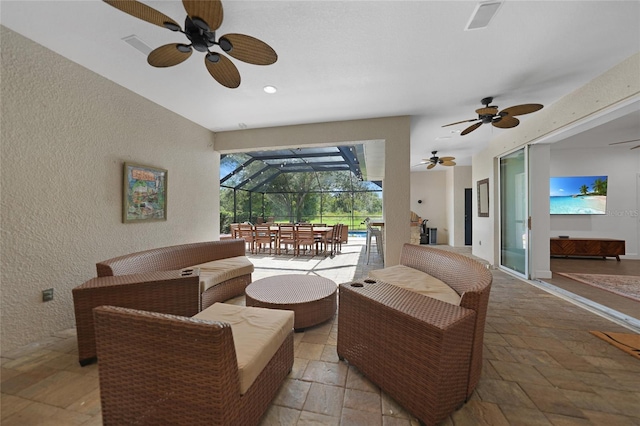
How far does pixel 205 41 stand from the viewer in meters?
1.81

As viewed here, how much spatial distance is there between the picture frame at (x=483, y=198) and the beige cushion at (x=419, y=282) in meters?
3.95

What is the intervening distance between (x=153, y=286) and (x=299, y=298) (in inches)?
52.0

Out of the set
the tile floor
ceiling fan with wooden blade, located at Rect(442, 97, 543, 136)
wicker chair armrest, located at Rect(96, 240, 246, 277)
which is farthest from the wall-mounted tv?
wicker chair armrest, located at Rect(96, 240, 246, 277)

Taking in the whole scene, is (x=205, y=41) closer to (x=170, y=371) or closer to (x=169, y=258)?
(x=170, y=371)

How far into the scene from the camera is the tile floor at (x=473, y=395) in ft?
4.58

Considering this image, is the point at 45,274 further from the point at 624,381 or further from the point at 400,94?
the point at 624,381

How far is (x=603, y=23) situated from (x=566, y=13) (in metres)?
0.44

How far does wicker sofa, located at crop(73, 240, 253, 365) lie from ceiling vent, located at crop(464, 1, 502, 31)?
3.26 m

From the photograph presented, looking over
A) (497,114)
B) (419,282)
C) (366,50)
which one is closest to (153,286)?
(419,282)

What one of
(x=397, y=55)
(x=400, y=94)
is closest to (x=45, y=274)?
(x=397, y=55)

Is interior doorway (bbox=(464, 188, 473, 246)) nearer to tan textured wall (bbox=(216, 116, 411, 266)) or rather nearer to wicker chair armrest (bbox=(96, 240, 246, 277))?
tan textured wall (bbox=(216, 116, 411, 266))

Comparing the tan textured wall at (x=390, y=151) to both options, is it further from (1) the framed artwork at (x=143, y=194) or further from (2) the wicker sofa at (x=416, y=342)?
(1) the framed artwork at (x=143, y=194)

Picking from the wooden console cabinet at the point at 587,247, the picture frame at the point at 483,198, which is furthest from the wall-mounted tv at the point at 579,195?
the picture frame at the point at 483,198

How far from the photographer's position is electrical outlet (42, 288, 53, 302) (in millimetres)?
2291
